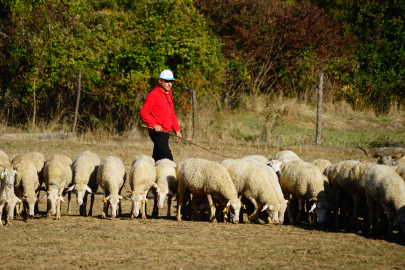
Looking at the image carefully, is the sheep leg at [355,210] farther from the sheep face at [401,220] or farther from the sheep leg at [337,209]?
the sheep face at [401,220]

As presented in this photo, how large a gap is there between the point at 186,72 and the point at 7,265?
12427 millimetres

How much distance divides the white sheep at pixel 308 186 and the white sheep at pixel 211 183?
3.89 ft

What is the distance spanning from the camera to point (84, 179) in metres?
9.40

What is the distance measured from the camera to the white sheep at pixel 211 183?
337 inches

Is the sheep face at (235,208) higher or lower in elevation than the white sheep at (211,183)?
lower

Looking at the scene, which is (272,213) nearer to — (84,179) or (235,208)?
(235,208)

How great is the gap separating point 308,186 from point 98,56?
35.4ft

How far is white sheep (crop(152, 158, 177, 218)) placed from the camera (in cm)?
921

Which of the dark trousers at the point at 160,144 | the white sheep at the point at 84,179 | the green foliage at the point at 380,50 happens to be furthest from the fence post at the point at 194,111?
the green foliage at the point at 380,50

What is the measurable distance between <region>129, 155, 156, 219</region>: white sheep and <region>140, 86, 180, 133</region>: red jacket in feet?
3.29

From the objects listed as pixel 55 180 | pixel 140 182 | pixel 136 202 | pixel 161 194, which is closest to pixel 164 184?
pixel 161 194

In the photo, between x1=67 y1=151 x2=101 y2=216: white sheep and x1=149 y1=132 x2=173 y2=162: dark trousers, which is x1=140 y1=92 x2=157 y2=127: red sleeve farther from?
x1=67 y1=151 x2=101 y2=216: white sheep

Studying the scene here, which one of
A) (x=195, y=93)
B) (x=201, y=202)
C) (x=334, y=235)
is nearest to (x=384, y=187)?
(x=334, y=235)

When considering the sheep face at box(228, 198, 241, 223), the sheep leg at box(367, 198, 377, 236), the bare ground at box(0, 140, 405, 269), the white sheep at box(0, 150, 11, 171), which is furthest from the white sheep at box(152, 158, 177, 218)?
the sheep leg at box(367, 198, 377, 236)
